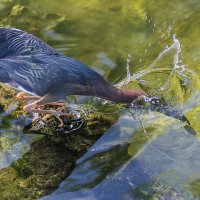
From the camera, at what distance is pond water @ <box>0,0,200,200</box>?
4.88 metres

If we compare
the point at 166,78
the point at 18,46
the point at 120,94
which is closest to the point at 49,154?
the point at 120,94

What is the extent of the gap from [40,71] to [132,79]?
1.36 m

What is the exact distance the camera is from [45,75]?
5.54m

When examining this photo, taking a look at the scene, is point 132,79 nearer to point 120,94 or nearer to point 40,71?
point 120,94

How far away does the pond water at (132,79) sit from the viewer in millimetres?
4883

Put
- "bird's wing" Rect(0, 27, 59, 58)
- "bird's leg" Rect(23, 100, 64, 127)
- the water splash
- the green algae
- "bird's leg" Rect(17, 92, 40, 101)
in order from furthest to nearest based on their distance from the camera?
the water splash < "bird's leg" Rect(17, 92, 40, 101) < "bird's wing" Rect(0, 27, 59, 58) < "bird's leg" Rect(23, 100, 64, 127) < the green algae

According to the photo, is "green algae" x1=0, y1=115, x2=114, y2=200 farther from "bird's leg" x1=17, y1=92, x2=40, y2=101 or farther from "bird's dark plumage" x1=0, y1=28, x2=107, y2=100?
"bird's leg" x1=17, y1=92, x2=40, y2=101

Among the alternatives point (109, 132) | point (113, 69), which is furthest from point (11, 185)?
point (113, 69)

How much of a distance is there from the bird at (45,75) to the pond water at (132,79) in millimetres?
334

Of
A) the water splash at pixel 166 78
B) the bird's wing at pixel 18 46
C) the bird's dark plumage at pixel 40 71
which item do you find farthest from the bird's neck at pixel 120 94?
the bird's wing at pixel 18 46

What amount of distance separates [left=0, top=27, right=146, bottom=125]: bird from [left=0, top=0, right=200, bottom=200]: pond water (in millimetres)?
334

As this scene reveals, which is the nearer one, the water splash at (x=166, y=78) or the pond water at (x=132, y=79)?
the pond water at (x=132, y=79)

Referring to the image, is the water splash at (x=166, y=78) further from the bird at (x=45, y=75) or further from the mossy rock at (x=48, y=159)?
the mossy rock at (x=48, y=159)

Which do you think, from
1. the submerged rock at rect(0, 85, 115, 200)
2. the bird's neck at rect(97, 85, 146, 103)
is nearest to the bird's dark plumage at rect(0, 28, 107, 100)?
the bird's neck at rect(97, 85, 146, 103)
